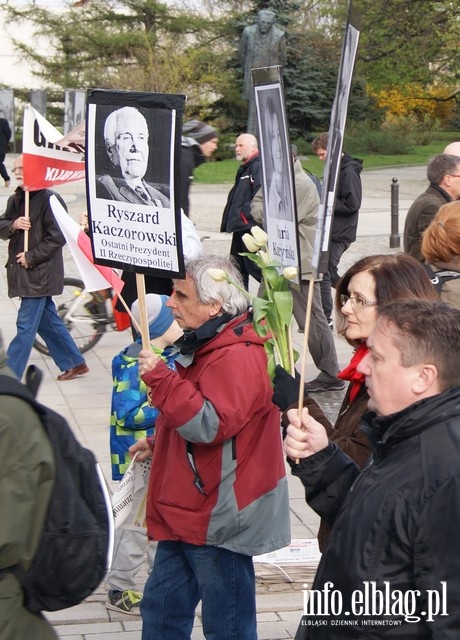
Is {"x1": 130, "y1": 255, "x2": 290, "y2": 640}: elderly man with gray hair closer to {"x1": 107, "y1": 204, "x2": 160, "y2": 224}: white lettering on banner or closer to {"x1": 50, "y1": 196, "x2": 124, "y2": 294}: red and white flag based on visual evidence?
{"x1": 107, "y1": 204, "x2": 160, "y2": 224}: white lettering on banner

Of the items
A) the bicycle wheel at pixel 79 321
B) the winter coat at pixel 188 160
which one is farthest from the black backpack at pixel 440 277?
the bicycle wheel at pixel 79 321

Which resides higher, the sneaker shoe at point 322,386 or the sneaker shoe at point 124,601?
the sneaker shoe at point 124,601

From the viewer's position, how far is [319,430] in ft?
9.60

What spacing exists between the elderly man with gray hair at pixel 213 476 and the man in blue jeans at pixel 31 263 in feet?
15.7

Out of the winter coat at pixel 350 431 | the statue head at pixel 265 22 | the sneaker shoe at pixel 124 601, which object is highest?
the statue head at pixel 265 22

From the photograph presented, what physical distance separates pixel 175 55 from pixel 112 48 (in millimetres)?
3621

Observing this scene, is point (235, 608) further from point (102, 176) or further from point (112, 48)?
point (112, 48)

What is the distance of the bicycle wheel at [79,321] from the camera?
991 cm

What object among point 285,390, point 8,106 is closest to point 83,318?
point 285,390

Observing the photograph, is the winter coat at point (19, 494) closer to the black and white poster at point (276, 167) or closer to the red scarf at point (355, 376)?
the red scarf at point (355, 376)

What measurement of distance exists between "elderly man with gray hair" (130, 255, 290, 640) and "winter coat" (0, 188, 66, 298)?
4755mm

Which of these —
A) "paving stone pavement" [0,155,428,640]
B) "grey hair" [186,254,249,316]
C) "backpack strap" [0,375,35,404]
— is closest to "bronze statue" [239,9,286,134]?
"paving stone pavement" [0,155,428,640]

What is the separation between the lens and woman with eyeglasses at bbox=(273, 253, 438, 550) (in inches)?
133

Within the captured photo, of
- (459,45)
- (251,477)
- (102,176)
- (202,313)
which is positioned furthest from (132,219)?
(459,45)
